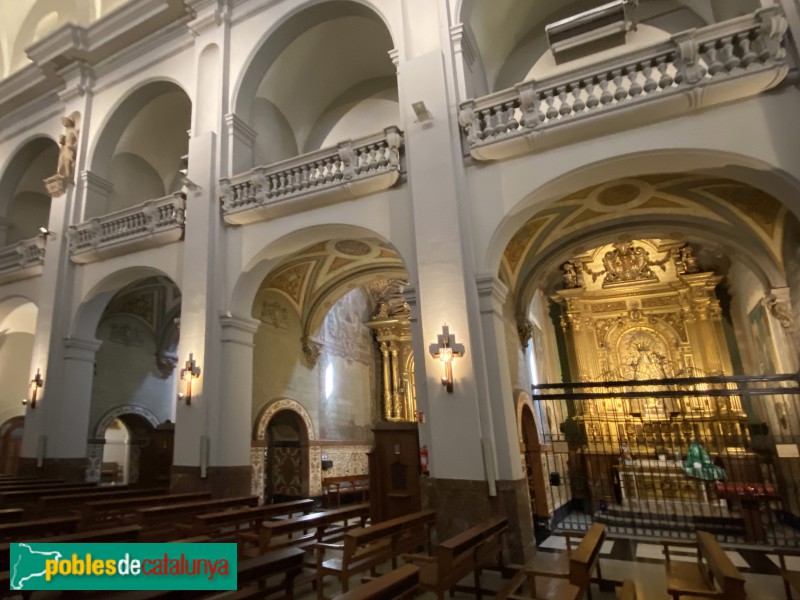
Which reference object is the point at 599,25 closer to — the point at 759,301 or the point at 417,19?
the point at 417,19

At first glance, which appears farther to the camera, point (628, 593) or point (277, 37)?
point (277, 37)

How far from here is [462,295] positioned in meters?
6.62

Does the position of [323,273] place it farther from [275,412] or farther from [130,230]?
[130,230]

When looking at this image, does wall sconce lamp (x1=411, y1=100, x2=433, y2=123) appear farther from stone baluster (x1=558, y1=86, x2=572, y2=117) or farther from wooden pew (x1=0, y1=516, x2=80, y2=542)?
wooden pew (x1=0, y1=516, x2=80, y2=542)

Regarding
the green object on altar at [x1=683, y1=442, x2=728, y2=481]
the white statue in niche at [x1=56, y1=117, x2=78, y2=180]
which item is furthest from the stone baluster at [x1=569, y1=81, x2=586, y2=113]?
the white statue in niche at [x1=56, y1=117, x2=78, y2=180]

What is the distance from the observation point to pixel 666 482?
10.4m

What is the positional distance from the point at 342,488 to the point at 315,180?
791 centimetres

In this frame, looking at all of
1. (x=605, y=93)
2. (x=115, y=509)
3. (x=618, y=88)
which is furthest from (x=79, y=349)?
(x=618, y=88)

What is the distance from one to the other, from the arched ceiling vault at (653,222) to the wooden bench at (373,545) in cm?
450

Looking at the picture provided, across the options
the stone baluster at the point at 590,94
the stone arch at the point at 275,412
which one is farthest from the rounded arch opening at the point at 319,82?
the stone arch at the point at 275,412

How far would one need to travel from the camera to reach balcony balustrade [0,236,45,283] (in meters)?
11.6

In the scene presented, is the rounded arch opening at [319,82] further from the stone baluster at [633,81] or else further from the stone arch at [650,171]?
the stone baluster at [633,81]

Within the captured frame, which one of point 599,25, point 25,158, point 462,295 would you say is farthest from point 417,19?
point 25,158

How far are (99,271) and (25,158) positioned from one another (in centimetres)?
550
